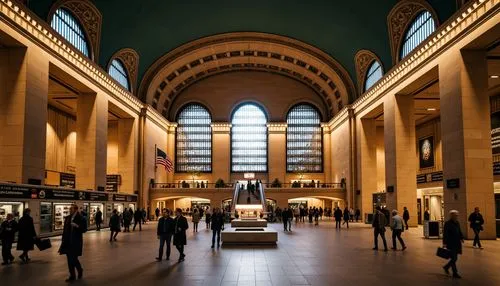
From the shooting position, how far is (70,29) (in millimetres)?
28312

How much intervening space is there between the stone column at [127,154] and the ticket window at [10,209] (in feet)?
68.2

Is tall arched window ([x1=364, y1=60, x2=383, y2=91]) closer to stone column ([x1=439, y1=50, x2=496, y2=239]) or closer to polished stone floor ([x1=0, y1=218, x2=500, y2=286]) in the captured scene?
stone column ([x1=439, y1=50, x2=496, y2=239])

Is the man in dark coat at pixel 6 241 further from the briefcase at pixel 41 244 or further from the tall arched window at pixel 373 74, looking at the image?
the tall arched window at pixel 373 74

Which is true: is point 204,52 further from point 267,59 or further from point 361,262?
point 361,262

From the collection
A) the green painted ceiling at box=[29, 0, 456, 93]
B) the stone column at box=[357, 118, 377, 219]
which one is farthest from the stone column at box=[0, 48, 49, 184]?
the stone column at box=[357, 118, 377, 219]

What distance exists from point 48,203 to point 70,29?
11478 mm

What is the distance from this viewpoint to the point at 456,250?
34.7 ft

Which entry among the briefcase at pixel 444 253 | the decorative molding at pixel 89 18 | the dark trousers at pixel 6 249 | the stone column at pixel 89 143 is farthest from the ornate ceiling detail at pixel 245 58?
the briefcase at pixel 444 253

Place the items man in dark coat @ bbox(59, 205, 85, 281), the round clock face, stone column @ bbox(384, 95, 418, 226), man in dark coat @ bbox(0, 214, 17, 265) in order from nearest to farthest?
man in dark coat @ bbox(59, 205, 85, 281)
man in dark coat @ bbox(0, 214, 17, 265)
stone column @ bbox(384, 95, 418, 226)
the round clock face

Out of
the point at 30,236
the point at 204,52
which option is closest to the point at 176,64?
the point at 204,52

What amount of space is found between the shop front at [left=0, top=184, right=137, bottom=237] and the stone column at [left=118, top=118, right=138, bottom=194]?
1060cm

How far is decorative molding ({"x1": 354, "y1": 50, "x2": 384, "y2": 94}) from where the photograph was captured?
123 ft

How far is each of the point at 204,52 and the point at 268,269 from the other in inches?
1402

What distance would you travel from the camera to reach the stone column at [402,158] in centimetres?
2989
